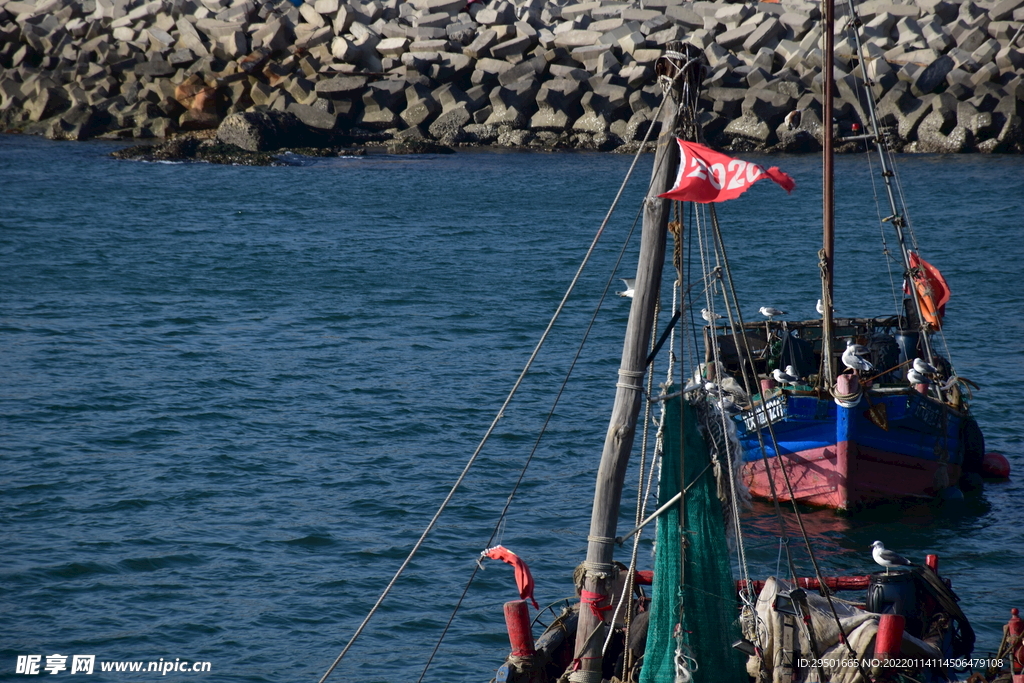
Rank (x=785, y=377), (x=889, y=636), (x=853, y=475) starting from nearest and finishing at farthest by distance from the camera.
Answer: (x=889, y=636) → (x=853, y=475) → (x=785, y=377)

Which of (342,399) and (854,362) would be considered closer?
(854,362)

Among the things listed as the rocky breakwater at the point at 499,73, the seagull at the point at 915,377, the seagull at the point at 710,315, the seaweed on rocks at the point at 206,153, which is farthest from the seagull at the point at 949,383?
the seaweed on rocks at the point at 206,153

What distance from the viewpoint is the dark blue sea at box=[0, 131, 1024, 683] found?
1756 centimetres

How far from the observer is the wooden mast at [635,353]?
9867mm

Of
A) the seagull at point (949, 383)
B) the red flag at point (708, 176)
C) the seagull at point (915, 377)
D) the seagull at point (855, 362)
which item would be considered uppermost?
the red flag at point (708, 176)

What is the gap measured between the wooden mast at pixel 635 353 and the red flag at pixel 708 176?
0.24m

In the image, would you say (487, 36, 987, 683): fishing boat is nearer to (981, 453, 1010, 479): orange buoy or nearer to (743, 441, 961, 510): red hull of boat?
(743, 441, 961, 510): red hull of boat

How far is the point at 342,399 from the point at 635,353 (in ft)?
59.4

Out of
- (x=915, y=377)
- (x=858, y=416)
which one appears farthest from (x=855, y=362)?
(x=915, y=377)

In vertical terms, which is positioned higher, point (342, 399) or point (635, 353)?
point (635, 353)

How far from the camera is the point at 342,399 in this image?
89.4 ft

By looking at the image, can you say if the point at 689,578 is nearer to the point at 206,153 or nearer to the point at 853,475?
the point at 853,475

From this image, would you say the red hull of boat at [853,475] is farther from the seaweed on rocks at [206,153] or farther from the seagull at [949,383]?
the seaweed on rocks at [206,153]

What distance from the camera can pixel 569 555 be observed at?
19156 mm
